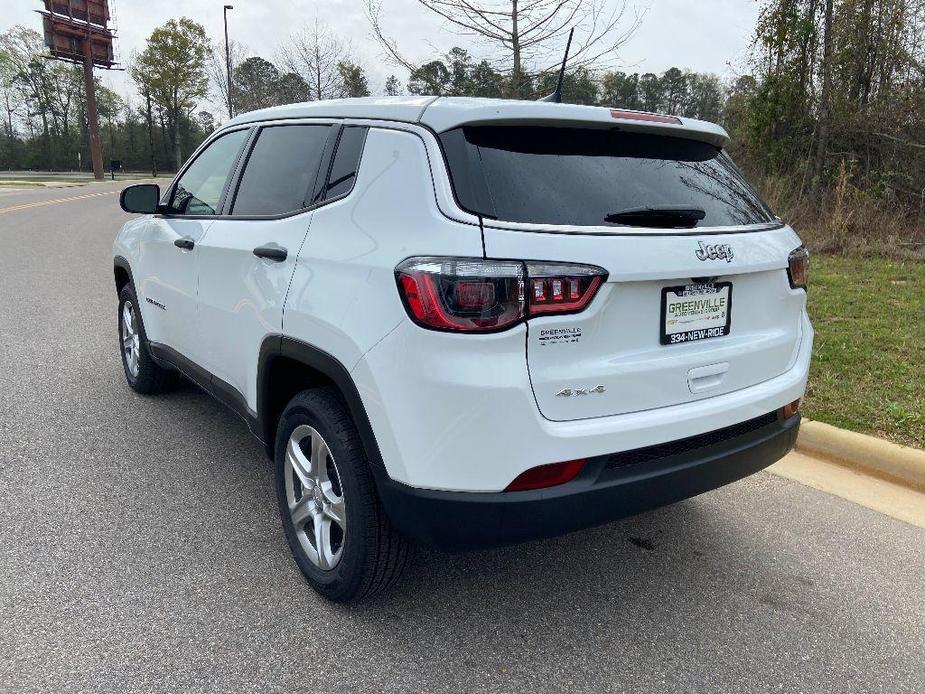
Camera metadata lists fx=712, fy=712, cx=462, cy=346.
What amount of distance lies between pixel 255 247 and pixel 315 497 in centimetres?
106

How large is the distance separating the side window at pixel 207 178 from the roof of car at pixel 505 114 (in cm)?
100

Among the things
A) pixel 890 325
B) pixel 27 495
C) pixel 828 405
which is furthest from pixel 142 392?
pixel 890 325

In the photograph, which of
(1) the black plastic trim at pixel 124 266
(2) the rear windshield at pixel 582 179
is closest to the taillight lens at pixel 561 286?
(2) the rear windshield at pixel 582 179

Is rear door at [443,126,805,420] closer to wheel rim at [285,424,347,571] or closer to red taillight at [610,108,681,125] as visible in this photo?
red taillight at [610,108,681,125]

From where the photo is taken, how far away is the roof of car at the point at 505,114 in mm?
2291

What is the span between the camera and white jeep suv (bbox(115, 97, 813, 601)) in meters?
2.07

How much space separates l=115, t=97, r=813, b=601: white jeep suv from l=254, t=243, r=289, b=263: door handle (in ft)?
0.06

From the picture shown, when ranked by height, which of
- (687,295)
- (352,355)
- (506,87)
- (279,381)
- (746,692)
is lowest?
(746,692)

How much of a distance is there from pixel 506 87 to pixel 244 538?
8.29m

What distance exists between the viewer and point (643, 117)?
8.45ft

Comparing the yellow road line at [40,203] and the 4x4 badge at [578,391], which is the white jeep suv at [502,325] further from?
the yellow road line at [40,203]

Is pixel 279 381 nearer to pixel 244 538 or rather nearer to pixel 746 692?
pixel 244 538

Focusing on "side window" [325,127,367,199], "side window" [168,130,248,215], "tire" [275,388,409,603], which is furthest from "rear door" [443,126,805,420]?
"side window" [168,130,248,215]

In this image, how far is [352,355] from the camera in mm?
2291
